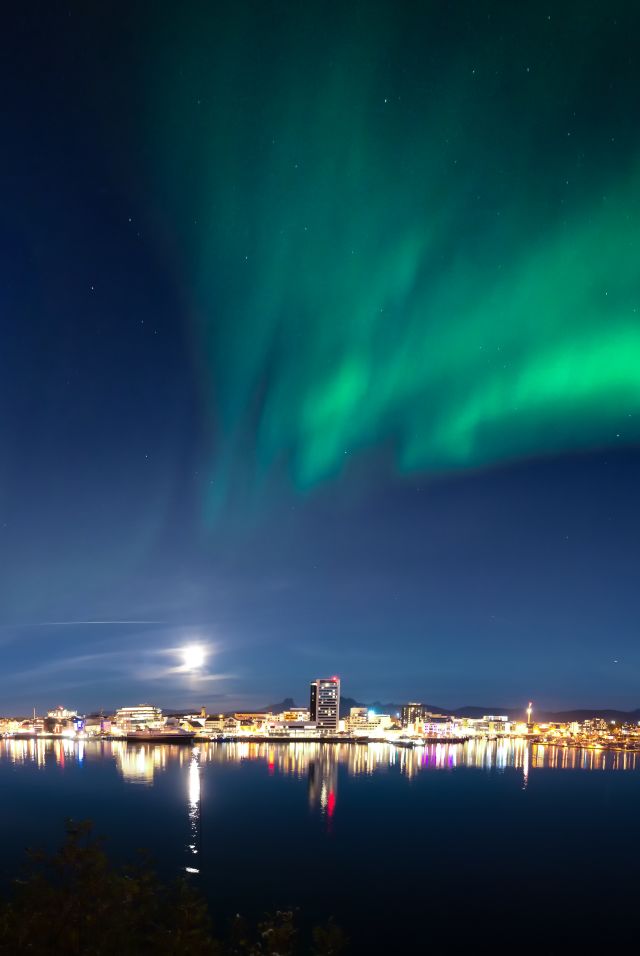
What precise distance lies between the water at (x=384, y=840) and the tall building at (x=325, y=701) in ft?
Result: 354

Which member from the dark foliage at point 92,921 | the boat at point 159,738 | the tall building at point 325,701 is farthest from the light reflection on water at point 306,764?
the tall building at point 325,701

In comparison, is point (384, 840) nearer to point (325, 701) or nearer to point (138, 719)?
point (138, 719)

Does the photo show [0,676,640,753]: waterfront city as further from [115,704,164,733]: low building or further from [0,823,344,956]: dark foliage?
[0,823,344,956]: dark foliage

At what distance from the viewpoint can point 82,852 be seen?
33.8 ft

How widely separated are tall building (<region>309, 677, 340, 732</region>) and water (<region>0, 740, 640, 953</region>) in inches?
4243

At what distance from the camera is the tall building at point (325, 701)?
172750mm

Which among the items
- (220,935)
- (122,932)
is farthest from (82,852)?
(220,935)

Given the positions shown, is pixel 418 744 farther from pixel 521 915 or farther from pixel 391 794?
pixel 521 915

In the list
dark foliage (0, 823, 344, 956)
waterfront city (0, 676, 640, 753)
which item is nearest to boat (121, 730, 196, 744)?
waterfront city (0, 676, 640, 753)

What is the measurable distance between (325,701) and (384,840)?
146811mm

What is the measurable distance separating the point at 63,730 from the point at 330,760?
92338 millimetres

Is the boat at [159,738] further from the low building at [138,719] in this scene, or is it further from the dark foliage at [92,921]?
the dark foliage at [92,921]

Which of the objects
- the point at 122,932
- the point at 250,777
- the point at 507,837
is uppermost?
the point at 122,932

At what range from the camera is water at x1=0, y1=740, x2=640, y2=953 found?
22578 mm
